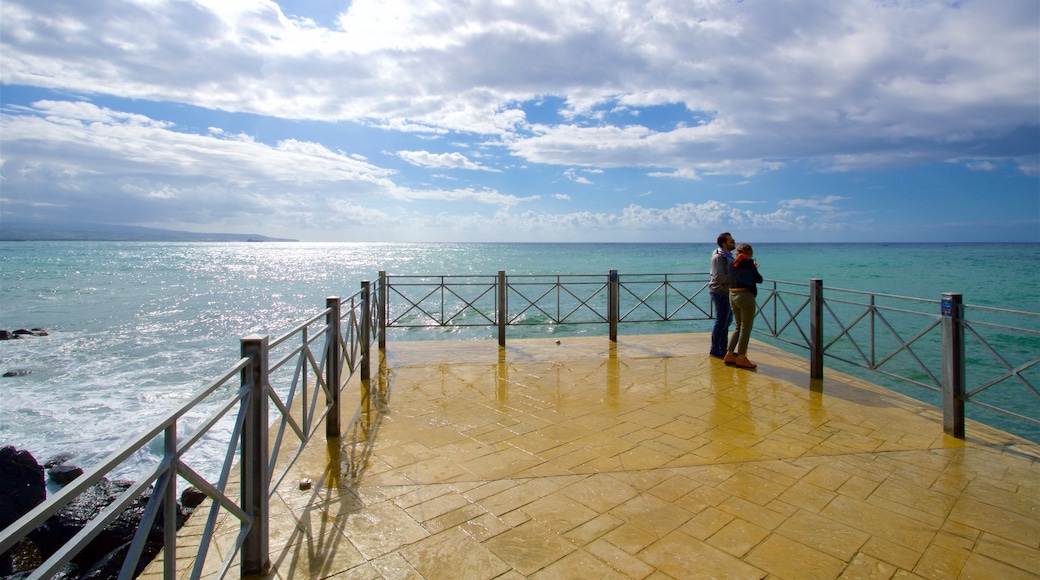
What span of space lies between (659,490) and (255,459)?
98.8 inches

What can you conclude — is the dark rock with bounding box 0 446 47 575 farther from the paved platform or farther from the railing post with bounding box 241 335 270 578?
the railing post with bounding box 241 335 270 578

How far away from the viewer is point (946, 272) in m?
50.3

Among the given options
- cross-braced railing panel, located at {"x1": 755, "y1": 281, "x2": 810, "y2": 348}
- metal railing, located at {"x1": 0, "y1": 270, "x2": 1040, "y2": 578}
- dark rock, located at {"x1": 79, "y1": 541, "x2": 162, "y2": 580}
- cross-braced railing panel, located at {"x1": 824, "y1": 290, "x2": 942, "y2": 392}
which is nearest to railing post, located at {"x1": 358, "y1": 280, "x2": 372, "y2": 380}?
metal railing, located at {"x1": 0, "y1": 270, "x2": 1040, "y2": 578}

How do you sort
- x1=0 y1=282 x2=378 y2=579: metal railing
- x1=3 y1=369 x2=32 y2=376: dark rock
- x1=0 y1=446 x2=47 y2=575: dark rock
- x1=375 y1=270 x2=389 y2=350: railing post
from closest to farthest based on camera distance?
x1=0 y1=282 x2=378 y2=579: metal railing
x1=0 y1=446 x2=47 y2=575: dark rock
x1=375 y1=270 x2=389 y2=350: railing post
x1=3 y1=369 x2=32 y2=376: dark rock

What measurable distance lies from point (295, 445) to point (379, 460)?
2.92 ft

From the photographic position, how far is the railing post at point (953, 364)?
4.69m

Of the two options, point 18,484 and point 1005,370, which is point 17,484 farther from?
point 1005,370

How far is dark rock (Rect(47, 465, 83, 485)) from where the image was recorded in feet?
21.7

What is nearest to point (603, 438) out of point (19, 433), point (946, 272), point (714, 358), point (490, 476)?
point (490, 476)

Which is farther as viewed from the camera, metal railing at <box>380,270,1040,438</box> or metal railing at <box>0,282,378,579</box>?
metal railing at <box>380,270,1040,438</box>

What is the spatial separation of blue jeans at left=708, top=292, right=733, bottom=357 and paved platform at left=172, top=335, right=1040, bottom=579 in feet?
4.97

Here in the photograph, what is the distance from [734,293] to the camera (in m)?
6.97

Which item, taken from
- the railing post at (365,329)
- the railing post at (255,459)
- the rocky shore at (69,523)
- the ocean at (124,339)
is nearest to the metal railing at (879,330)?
the railing post at (365,329)

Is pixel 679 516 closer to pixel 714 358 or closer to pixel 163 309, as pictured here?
pixel 714 358
